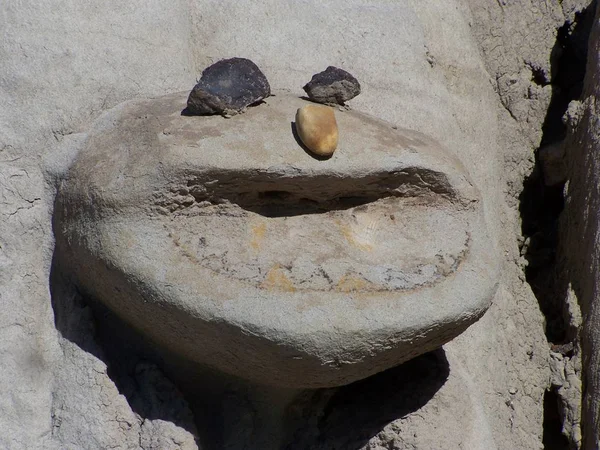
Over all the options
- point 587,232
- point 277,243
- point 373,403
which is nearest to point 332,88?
point 277,243

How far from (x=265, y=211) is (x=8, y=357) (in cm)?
45

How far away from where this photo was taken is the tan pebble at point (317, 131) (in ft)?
4.79

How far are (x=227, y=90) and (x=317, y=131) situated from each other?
145 mm

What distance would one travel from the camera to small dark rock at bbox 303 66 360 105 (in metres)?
1.59

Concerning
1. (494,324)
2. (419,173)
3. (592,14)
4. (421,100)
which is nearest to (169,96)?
(419,173)

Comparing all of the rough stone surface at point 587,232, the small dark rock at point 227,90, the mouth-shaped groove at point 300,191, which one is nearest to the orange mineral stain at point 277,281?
the mouth-shaped groove at point 300,191

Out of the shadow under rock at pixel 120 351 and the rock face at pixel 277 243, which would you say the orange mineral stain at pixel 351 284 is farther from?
the shadow under rock at pixel 120 351

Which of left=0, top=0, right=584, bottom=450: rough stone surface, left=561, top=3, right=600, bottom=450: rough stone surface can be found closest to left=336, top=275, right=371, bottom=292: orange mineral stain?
left=0, top=0, right=584, bottom=450: rough stone surface

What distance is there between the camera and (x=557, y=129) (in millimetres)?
2258

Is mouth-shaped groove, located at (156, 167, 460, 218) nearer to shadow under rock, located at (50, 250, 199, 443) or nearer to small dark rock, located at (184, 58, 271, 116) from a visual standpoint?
small dark rock, located at (184, 58, 271, 116)

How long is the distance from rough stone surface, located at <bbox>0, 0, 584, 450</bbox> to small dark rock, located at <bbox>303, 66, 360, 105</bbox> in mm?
255

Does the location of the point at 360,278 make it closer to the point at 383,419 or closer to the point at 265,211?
the point at 265,211

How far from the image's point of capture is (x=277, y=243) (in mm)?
1493

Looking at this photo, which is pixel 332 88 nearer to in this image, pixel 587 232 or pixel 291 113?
pixel 291 113
